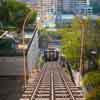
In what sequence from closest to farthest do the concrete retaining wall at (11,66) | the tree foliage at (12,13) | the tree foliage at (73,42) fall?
the concrete retaining wall at (11,66) → the tree foliage at (73,42) → the tree foliage at (12,13)

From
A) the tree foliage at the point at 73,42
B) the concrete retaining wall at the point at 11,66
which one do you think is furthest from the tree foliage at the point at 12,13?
the concrete retaining wall at the point at 11,66

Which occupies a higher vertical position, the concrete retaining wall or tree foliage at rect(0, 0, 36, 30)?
tree foliage at rect(0, 0, 36, 30)

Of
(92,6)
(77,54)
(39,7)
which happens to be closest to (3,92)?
(77,54)

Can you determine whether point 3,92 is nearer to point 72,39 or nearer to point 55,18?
point 72,39

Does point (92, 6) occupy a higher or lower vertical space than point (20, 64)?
higher

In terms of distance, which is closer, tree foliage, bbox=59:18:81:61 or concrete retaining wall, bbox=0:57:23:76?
concrete retaining wall, bbox=0:57:23:76

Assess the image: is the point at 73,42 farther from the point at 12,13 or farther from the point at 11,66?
the point at 12,13

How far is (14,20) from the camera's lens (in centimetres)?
1811

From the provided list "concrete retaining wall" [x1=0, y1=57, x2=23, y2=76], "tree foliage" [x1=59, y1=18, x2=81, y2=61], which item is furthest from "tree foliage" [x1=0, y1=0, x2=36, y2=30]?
"concrete retaining wall" [x1=0, y1=57, x2=23, y2=76]

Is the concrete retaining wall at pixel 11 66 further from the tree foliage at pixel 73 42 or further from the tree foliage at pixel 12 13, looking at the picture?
the tree foliage at pixel 12 13

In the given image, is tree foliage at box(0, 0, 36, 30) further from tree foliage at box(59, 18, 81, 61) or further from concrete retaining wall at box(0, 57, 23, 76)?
concrete retaining wall at box(0, 57, 23, 76)

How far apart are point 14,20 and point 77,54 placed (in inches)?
219

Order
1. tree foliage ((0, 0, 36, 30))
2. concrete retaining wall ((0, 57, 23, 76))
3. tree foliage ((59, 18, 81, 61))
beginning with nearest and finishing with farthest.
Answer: concrete retaining wall ((0, 57, 23, 76)) → tree foliage ((59, 18, 81, 61)) → tree foliage ((0, 0, 36, 30))

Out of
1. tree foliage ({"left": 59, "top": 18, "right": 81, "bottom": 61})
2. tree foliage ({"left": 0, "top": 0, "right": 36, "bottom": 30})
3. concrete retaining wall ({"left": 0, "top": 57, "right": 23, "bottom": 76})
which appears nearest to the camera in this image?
concrete retaining wall ({"left": 0, "top": 57, "right": 23, "bottom": 76})
